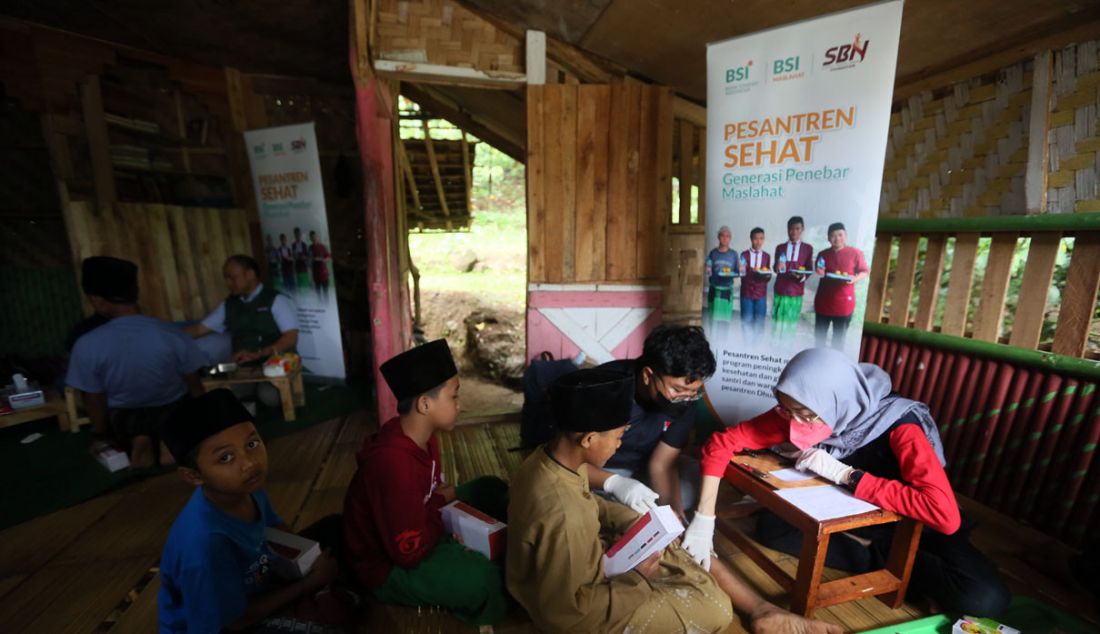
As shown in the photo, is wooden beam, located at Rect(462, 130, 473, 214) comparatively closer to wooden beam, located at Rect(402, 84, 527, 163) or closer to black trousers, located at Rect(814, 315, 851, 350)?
wooden beam, located at Rect(402, 84, 527, 163)

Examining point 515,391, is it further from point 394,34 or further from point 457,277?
point 457,277

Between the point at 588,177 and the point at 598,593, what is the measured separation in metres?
3.21

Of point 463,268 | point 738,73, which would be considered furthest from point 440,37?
point 463,268

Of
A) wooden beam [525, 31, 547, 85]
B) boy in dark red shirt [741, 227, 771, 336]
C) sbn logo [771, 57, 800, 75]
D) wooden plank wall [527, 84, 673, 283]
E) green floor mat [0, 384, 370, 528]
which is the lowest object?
green floor mat [0, 384, 370, 528]

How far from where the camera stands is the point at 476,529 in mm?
2115

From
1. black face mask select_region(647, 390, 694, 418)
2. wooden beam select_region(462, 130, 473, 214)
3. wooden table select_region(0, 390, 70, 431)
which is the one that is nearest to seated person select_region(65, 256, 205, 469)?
wooden table select_region(0, 390, 70, 431)

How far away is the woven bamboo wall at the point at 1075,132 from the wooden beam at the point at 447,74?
3.35 m

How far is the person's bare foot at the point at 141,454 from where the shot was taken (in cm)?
355

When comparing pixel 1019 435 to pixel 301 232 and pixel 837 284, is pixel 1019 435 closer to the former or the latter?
pixel 837 284

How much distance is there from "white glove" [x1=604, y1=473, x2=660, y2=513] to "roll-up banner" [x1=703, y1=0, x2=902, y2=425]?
3.90ft

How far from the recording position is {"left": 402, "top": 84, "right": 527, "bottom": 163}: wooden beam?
18.9ft

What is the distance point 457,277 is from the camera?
1304cm

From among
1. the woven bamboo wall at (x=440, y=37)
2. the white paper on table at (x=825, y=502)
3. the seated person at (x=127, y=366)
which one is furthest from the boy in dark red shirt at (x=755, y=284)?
the seated person at (x=127, y=366)

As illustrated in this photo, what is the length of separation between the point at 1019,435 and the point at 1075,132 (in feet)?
5.55
